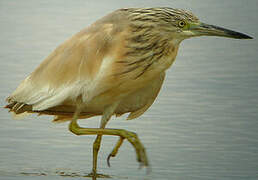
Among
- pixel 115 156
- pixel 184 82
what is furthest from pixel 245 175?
pixel 184 82

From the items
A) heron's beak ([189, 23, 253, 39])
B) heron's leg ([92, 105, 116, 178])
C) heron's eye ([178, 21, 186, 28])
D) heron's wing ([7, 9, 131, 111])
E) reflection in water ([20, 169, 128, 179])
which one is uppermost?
heron's eye ([178, 21, 186, 28])

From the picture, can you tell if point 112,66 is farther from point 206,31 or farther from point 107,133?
point 206,31

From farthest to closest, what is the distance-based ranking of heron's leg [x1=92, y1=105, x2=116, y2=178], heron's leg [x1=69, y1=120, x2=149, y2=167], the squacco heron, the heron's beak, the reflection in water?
the reflection in water, heron's leg [x1=92, y1=105, x2=116, y2=178], the heron's beak, the squacco heron, heron's leg [x1=69, y1=120, x2=149, y2=167]

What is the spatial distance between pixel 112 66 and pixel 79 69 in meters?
0.45

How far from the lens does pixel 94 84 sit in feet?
25.0

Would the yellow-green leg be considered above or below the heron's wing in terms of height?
below

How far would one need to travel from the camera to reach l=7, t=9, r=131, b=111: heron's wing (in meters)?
7.58

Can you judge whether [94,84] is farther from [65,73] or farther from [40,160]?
[40,160]

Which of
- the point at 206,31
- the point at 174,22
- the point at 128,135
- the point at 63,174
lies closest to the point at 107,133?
the point at 128,135

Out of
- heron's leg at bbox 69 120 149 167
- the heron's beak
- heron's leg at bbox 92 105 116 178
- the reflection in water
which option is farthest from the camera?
the reflection in water

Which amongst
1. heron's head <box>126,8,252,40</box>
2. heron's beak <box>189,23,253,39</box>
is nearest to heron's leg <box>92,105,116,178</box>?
heron's head <box>126,8,252,40</box>

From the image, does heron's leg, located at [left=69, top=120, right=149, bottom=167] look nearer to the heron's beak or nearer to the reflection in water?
the reflection in water

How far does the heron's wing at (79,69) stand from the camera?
24.9 feet

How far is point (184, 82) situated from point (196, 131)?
2.18 meters
